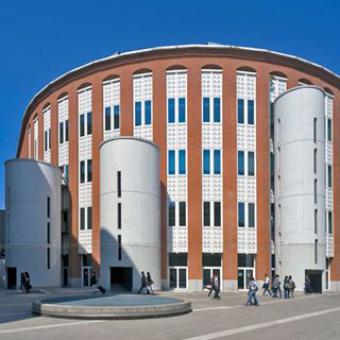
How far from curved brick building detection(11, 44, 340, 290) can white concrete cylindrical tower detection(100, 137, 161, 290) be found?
353 centimetres

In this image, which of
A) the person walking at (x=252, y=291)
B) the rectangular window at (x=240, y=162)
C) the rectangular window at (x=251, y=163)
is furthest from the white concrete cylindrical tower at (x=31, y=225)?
the person walking at (x=252, y=291)

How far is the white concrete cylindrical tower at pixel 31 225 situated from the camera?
45.7 meters

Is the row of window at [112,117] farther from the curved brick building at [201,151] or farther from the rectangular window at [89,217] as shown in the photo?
the rectangular window at [89,217]

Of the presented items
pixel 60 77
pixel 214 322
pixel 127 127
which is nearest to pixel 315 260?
pixel 127 127

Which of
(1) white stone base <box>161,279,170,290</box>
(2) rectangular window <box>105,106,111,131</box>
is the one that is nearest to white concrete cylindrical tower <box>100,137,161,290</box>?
(1) white stone base <box>161,279,170,290</box>

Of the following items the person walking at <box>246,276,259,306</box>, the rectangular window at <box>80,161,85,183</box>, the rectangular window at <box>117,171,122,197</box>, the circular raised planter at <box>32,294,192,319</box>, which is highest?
the rectangular window at <box>80,161,85,183</box>

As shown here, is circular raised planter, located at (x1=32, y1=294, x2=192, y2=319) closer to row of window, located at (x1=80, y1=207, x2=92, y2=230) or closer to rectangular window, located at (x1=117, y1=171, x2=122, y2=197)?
rectangular window, located at (x1=117, y1=171, x2=122, y2=197)

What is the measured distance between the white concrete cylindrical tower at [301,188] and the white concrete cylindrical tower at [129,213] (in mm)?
10431

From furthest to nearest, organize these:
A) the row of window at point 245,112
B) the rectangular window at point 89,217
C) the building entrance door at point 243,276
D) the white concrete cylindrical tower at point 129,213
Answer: the rectangular window at point 89,217 < the row of window at point 245,112 < the building entrance door at point 243,276 < the white concrete cylindrical tower at point 129,213

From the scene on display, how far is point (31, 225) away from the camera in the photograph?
A: 46.4 metres

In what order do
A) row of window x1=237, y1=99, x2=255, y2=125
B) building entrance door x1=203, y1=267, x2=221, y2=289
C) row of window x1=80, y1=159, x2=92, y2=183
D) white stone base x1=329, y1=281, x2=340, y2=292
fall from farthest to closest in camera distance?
row of window x1=80, y1=159, x2=92, y2=183 → white stone base x1=329, y1=281, x2=340, y2=292 → row of window x1=237, y1=99, x2=255, y2=125 → building entrance door x1=203, y1=267, x2=221, y2=289

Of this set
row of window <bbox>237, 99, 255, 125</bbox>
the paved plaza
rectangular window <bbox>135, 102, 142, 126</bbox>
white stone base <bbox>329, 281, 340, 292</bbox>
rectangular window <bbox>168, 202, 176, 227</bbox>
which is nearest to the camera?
the paved plaza

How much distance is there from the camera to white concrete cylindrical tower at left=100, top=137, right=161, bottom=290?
41500 mm

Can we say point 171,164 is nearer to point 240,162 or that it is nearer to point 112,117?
point 240,162
